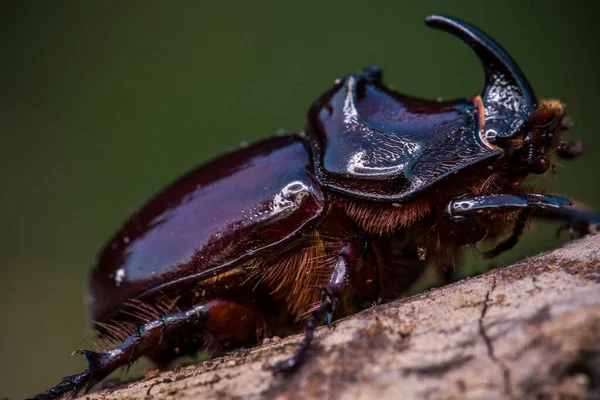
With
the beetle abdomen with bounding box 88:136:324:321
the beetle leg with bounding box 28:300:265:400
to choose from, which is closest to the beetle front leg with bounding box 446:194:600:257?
the beetle abdomen with bounding box 88:136:324:321

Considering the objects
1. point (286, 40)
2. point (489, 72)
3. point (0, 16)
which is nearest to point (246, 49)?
point (286, 40)

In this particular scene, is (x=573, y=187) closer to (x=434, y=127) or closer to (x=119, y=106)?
(x=434, y=127)

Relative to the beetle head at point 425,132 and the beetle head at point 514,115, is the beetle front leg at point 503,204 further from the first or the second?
the beetle head at point 514,115

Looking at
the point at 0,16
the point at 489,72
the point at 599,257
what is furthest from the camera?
the point at 0,16

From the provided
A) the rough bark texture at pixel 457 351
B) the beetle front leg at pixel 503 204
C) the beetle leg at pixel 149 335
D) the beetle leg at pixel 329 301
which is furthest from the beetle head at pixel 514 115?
the beetle leg at pixel 149 335

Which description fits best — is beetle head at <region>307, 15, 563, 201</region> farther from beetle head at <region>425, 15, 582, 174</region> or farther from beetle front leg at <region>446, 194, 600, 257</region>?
beetle front leg at <region>446, 194, 600, 257</region>
